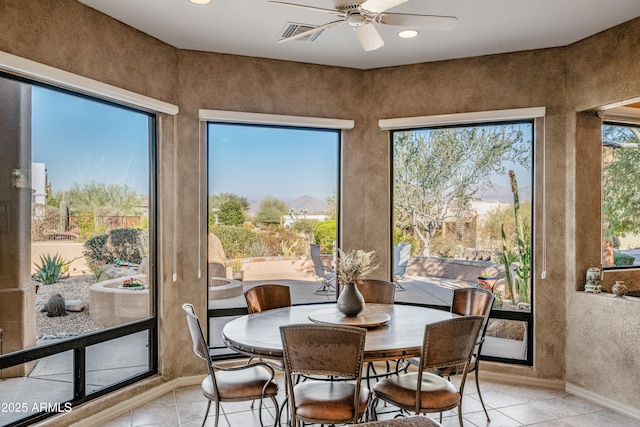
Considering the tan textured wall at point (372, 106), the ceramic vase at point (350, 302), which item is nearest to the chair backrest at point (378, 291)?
the tan textured wall at point (372, 106)

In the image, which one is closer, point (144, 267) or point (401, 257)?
point (144, 267)

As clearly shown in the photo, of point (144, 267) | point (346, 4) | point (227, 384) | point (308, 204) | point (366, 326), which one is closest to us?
point (346, 4)

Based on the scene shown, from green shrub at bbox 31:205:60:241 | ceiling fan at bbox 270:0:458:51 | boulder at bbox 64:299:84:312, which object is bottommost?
boulder at bbox 64:299:84:312

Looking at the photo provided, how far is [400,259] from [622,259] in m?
2.03

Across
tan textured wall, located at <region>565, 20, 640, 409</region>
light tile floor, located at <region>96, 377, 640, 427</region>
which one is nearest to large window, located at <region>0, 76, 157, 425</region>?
light tile floor, located at <region>96, 377, 640, 427</region>

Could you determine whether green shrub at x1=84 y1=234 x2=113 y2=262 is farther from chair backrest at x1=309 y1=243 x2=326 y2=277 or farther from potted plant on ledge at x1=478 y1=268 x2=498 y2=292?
potted plant on ledge at x1=478 y1=268 x2=498 y2=292

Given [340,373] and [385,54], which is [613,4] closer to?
[385,54]

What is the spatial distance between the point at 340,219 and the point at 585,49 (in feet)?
8.55

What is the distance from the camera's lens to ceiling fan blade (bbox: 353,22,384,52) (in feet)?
9.34

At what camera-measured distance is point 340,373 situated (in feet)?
8.05

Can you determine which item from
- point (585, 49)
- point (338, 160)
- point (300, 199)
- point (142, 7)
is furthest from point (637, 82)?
point (142, 7)

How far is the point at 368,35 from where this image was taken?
294cm

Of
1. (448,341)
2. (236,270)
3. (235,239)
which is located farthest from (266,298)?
(448,341)

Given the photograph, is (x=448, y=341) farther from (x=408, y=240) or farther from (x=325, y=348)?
(x=408, y=240)
